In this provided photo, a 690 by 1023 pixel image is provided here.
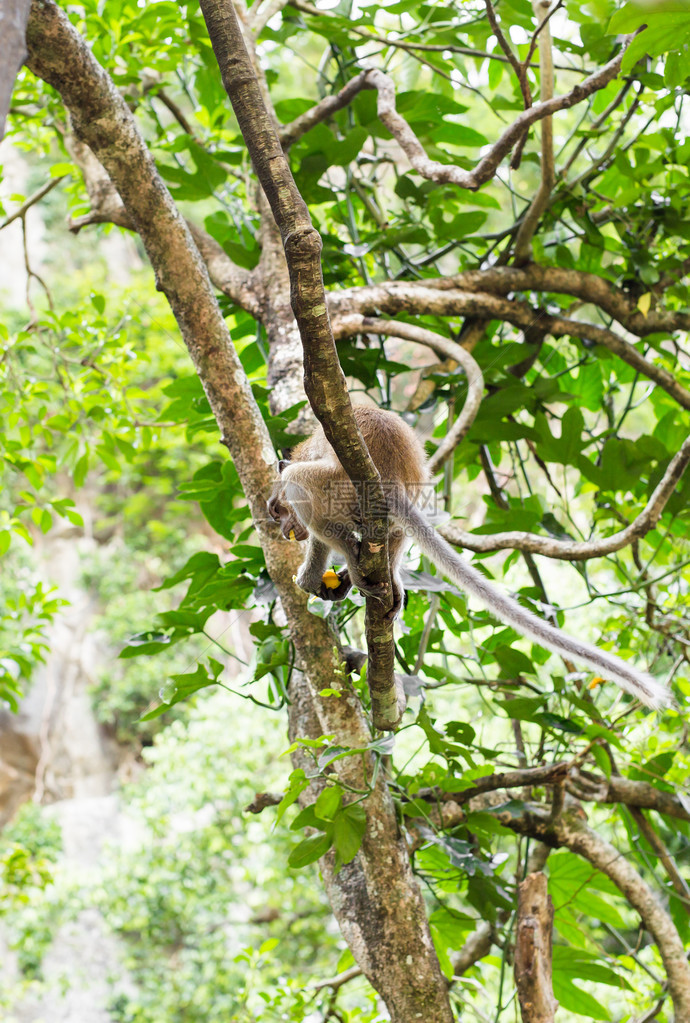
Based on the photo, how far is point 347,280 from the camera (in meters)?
2.49

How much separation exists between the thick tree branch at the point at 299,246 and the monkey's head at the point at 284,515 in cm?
43

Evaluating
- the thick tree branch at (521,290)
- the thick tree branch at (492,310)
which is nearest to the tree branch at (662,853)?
the thick tree branch at (492,310)

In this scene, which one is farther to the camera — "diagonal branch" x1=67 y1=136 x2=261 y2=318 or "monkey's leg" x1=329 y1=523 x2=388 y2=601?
"diagonal branch" x1=67 y1=136 x2=261 y2=318

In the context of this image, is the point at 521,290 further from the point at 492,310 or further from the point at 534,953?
the point at 534,953

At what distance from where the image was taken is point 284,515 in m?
1.66

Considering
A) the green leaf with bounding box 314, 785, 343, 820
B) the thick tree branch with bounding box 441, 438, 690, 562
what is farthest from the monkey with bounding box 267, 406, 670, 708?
the green leaf with bounding box 314, 785, 343, 820

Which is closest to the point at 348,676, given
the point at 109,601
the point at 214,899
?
the point at 214,899

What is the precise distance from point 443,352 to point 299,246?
3.96 feet

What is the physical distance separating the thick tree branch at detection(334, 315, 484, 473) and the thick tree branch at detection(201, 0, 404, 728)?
777mm

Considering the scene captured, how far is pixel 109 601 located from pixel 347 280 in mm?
8754

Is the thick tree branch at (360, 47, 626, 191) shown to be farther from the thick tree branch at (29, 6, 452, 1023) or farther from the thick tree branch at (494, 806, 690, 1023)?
the thick tree branch at (494, 806, 690, 1023)

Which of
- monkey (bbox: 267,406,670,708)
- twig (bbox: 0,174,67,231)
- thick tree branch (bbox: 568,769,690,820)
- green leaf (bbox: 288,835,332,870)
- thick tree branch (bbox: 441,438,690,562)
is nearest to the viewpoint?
green leaf (bbox: 288,835,332,870)

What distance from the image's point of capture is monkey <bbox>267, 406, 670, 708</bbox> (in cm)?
154

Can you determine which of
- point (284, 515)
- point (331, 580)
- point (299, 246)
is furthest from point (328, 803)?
point (299, 246)
